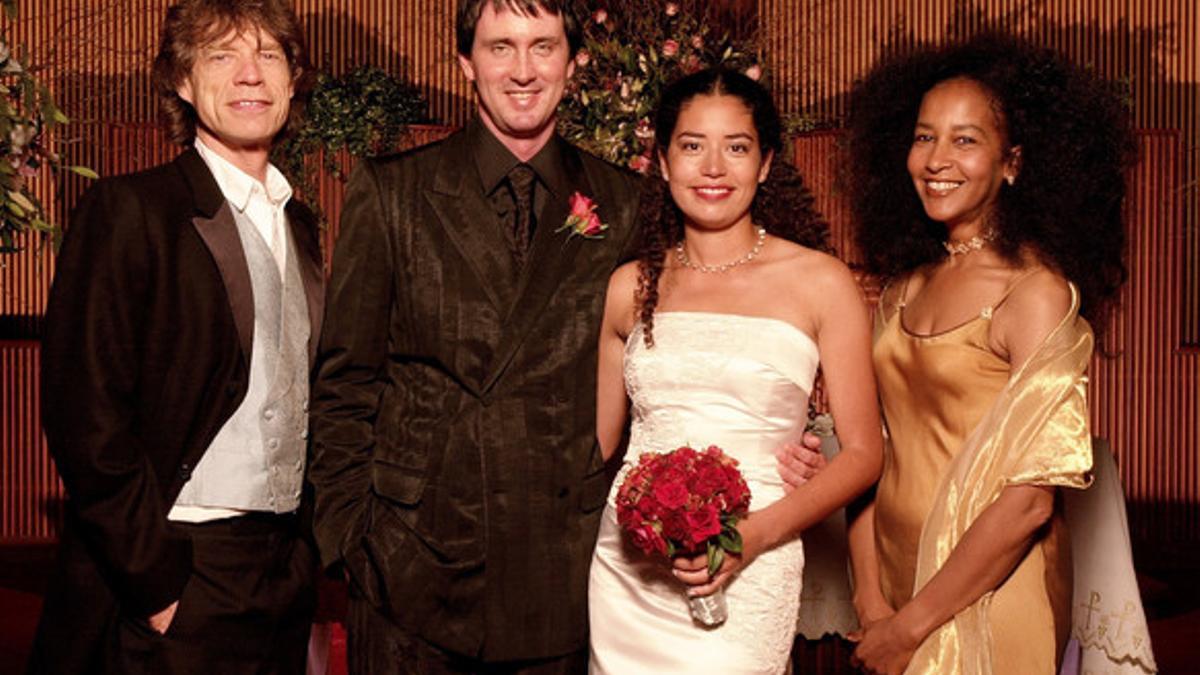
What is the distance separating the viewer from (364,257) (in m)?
2.62

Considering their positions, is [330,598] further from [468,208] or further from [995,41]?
[995,41]

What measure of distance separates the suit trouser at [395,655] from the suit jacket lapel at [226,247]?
0.57 metres

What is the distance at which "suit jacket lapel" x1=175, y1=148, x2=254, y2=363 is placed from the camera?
249cm

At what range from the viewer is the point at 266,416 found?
2516mm

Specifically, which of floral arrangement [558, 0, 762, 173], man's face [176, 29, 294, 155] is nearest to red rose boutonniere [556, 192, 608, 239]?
man's face [176, 29, 294, 155]

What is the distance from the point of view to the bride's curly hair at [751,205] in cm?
271

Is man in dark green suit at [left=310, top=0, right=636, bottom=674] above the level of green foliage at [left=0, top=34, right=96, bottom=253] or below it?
below

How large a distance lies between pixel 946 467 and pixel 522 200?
1.01 m

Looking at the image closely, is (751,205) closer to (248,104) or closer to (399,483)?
(399,483)

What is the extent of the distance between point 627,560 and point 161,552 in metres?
0.89

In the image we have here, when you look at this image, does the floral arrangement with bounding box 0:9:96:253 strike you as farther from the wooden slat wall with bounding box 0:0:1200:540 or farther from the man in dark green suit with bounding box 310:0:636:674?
the wooden slat wall with bounding box 0:0:1200:540

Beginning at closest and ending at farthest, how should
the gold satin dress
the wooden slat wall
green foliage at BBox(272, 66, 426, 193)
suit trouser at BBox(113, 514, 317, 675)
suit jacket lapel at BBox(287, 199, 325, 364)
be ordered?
suit trouser at BBox(113, 514, 317, 675), the gold satin dress, suit jacket lapel at BBox(287, 199, 325, 364), the wooden slat wall, green foliage at BBox(272, 66, 426, 193)

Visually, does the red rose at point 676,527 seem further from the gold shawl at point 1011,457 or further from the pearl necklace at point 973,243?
the pearl necklace at point 973,243

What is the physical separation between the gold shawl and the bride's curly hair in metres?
0.55
